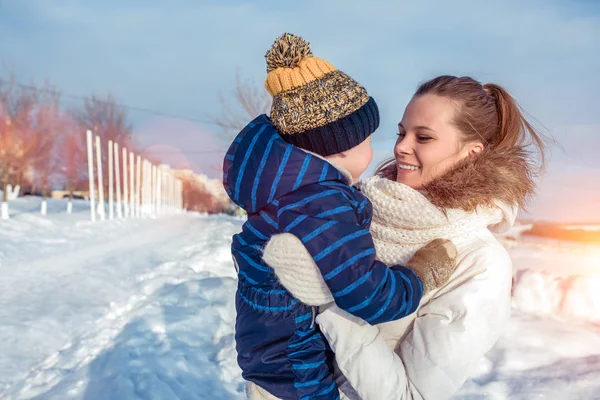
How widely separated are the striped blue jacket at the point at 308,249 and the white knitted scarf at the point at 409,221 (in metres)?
0.21

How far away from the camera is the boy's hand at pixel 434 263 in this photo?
1.56 meters

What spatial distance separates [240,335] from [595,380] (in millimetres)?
3200

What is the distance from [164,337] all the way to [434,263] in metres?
3.39

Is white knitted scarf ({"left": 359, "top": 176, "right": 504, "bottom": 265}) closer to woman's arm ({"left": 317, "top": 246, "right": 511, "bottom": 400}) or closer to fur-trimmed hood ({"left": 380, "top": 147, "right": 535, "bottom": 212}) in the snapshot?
fur-trimmed hood ({"left": 380, "top": 147, "right": 535, "bottom": 212})

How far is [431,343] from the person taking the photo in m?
1.52

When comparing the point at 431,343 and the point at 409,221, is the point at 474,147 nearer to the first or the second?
the point at 409,221

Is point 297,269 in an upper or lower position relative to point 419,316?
upper

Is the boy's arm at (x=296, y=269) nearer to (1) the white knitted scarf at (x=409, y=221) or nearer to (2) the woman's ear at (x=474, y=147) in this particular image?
(1) the white knitted scarf at (x=409, y=221)

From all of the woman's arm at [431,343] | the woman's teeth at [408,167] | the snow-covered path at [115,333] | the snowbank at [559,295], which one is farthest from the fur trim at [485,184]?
the snowbank at [559,295]

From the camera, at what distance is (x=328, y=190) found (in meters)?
1.38

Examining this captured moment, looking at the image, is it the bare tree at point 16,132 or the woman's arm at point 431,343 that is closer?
the woman's arm at point 431,343

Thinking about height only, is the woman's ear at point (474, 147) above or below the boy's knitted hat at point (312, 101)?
below

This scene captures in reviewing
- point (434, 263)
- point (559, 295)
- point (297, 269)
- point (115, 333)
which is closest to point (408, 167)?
point (434, 263)

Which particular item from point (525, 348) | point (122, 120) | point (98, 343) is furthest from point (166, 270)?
point (122, 120)
